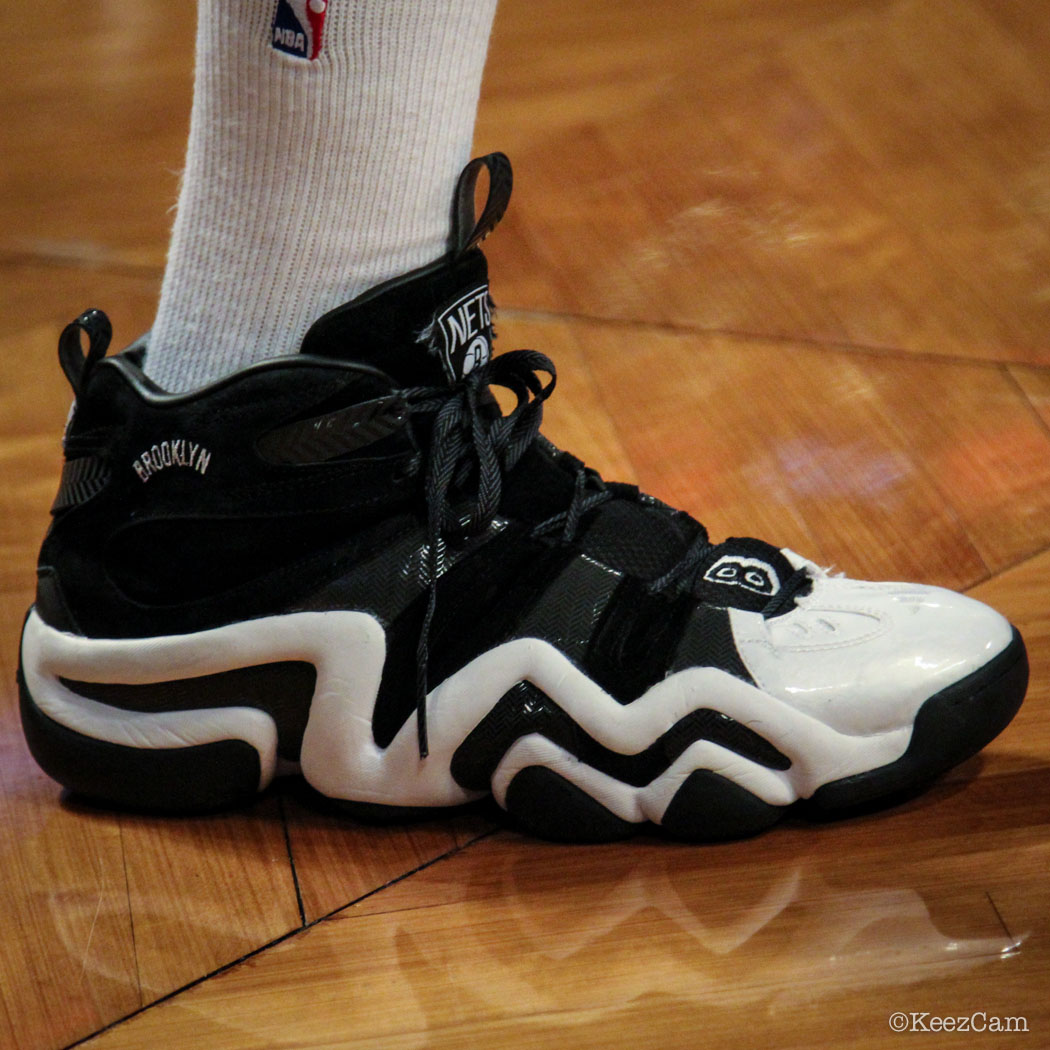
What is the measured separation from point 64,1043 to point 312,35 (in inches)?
17.5

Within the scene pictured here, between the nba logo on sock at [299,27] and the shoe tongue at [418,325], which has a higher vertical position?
the nba logo on sock at [299,27]

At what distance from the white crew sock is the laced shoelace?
2.6 inches

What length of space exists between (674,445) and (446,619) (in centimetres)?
36

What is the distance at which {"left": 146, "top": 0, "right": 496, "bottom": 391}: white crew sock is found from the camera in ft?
1.80

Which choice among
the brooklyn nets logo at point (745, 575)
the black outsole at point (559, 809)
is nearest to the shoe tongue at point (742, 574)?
the brooklyn nets logo at point (745, 575)

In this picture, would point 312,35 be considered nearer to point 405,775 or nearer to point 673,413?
point 405,775

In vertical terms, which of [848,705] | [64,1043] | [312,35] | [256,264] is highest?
[312,35]

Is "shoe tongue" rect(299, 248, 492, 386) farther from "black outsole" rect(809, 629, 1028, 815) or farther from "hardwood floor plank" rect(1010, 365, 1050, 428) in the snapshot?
"hardwood floor plank" rect(1010, 365, 1050, 428)

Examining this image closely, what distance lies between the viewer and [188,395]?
0.59 m

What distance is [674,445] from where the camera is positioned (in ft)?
3.06

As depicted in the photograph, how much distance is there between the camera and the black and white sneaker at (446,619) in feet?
1.96

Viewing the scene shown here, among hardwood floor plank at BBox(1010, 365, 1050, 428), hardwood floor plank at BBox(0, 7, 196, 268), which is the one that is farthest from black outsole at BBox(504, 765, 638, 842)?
hardwood floor plank at BBox(0, 7, 196, 268)

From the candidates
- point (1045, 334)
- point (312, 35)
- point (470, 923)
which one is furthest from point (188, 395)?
point (1045, 334)

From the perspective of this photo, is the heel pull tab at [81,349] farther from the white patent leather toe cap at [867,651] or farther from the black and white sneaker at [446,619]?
the white patent leather toe cap at [867,651]
